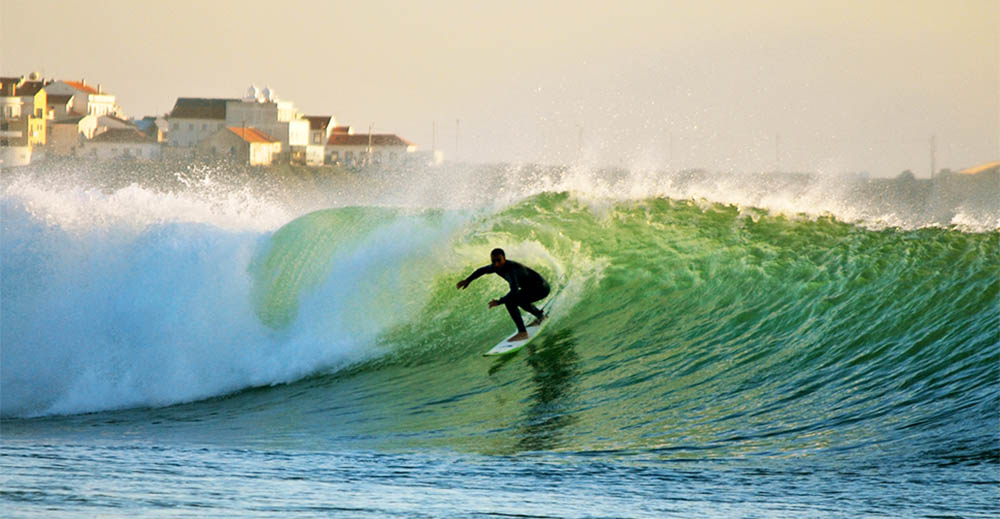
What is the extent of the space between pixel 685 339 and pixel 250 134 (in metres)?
91.7

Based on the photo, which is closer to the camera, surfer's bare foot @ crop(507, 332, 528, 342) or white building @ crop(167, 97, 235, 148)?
surfer's bare foot @ crop(507, 332, 528, 342)

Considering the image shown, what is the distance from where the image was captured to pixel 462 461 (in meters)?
7.38

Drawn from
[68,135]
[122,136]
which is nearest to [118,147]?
[122,136]

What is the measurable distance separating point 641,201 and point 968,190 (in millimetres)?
52717

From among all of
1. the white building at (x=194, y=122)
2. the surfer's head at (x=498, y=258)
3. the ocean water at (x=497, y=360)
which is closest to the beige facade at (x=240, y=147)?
the white building at (x=194, y=122)

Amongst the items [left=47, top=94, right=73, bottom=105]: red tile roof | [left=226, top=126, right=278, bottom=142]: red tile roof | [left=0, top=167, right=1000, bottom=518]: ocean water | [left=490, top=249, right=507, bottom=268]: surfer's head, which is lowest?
[left=0, top=167, right=1000, bottom=518]: ocean water

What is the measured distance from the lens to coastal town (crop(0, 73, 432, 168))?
99562mm

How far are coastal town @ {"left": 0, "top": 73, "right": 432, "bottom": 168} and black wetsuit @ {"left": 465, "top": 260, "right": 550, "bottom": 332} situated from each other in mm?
86807

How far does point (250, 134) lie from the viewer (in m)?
99.6

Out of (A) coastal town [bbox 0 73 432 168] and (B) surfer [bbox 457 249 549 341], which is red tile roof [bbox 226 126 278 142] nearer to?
Result: (A) coastal town [bbox 0 73 432 168]

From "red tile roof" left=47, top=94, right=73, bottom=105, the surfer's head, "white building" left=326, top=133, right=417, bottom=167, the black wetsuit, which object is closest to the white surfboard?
the black wetsuit

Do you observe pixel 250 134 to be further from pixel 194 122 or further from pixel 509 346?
pixel 509 346

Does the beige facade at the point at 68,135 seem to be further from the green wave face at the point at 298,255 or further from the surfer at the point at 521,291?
the surfer at the point at 521,291

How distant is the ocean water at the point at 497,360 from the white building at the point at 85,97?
98474mm
